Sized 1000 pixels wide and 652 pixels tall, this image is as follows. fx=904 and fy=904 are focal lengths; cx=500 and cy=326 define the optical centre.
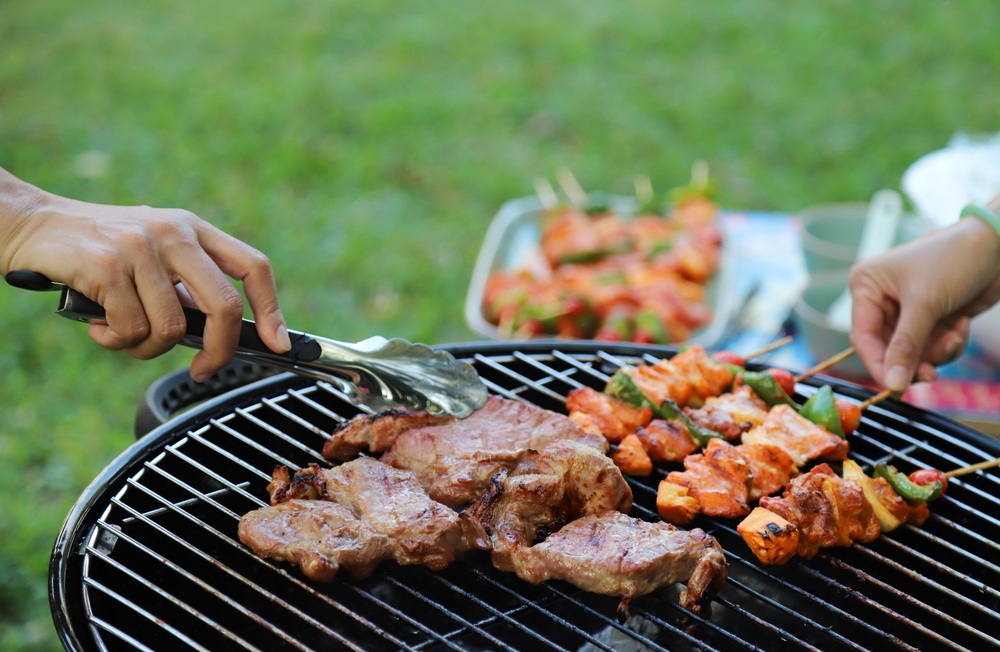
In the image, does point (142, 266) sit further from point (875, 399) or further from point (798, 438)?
point (875, 399)

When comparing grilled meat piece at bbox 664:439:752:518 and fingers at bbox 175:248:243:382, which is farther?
grilled meat piece at bbox 664:439:752:518

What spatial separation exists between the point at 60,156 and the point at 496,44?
492cm

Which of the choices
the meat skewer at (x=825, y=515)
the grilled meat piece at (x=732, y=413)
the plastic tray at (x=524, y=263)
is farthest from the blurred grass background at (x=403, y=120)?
the meat skewer at (x=825, y=515)

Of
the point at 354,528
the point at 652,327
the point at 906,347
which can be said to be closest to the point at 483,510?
the point at 354,528

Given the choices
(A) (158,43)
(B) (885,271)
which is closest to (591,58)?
(A) (158,43)

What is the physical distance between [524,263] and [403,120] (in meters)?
4.18

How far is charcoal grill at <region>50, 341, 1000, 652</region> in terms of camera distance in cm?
212

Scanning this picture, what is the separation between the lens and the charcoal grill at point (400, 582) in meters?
2.12

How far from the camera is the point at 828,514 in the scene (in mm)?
2367

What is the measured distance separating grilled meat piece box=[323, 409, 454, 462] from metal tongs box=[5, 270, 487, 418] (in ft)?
0.13

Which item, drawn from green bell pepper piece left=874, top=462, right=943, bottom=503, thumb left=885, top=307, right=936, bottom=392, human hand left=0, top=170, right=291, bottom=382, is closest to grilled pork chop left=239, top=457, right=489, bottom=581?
human hand left=0, top=170, right=291, bottom=382

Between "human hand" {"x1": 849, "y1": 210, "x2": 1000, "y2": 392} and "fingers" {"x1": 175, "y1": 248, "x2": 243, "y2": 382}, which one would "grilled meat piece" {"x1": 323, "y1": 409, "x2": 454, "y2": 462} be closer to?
"fingers" {"x1": 175, "y1": 248, "x2": 243, "y2": 382}

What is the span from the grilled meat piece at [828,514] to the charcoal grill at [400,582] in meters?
0.05

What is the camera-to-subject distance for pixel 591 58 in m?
10.3
